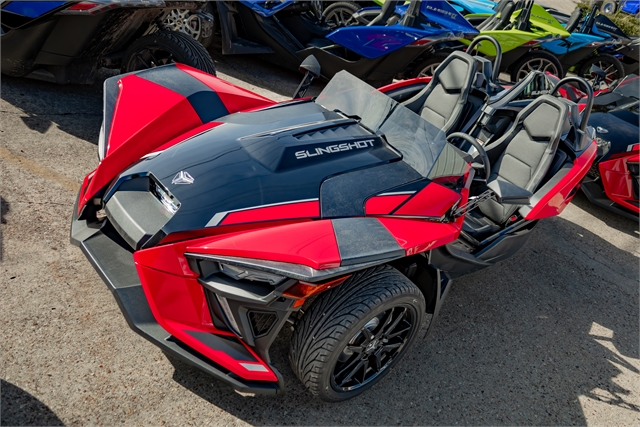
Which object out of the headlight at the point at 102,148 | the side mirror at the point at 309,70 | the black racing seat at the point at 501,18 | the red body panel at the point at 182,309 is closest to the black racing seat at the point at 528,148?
the side mirror at the point at 309,70

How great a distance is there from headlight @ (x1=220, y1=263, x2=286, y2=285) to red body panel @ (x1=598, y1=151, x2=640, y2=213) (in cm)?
464

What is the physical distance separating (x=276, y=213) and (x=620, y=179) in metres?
4.50

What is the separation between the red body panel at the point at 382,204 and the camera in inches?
108

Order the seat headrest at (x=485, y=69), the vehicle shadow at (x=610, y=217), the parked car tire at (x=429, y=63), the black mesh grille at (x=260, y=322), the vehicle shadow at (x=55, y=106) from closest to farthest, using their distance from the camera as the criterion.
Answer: the black mesh grille at (x=260, y=322) → the vehicle shadow at (x=55, y=106) → the seat headrest at (x=485, y=69) → the vehicle shadow at (x=610, y=217) → the parked car tire at (x=429, y=63)

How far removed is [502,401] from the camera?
3100mm

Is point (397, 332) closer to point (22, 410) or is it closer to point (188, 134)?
point (188, 134)

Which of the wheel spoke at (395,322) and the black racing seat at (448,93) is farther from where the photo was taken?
the black racing seat at (448,93)

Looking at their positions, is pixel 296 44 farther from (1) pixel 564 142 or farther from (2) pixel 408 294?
(2) pixel 408 294

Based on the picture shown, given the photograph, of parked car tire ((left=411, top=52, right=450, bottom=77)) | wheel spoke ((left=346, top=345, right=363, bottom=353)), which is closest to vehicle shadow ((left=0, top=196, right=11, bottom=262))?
wheel spoke ((left=346, top=345, right=363, bottom=353))

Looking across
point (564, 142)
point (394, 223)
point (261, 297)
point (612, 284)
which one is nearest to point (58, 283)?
point (261, 297)

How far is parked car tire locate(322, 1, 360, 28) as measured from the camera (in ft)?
26.1

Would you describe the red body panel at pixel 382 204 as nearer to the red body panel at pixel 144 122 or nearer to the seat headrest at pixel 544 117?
the red body panel at pixel 144 122

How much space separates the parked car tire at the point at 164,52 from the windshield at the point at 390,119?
1734 mm

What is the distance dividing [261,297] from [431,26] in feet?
19.6
